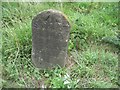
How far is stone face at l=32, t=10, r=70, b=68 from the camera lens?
123 inches

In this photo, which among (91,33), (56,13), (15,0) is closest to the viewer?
→ (56,13)

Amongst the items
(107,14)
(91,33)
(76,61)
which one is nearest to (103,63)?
(76,61)

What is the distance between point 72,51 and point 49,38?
0.62 metres

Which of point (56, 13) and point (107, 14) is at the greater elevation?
point (56, 13)

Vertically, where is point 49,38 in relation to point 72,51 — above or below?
above

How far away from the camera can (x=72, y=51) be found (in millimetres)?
3760

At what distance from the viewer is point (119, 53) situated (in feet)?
12.6

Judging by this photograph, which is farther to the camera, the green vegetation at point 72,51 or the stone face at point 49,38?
the green vegetation at point 72,51

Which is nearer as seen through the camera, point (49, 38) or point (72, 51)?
point (49, 38)

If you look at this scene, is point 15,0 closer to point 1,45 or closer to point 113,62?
point 1,45

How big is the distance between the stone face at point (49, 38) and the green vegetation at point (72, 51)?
0.13 meters

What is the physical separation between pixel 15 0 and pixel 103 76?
6.49 feet

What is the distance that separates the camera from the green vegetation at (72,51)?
3.29 meters

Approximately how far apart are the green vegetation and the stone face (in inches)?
4.9
